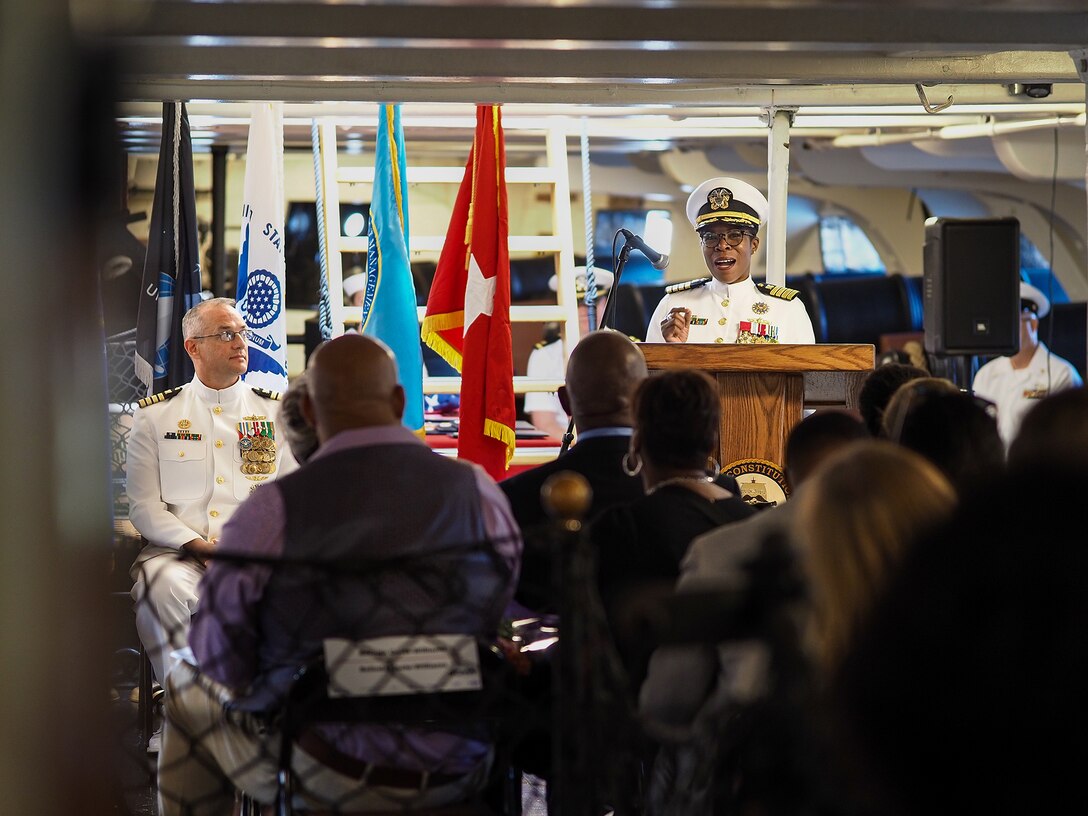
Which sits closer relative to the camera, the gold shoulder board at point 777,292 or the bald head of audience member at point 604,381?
the bald head of audience member at point 604,381

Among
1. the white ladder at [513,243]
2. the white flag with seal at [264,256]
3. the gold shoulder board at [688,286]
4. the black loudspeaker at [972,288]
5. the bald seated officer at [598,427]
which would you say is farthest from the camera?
the white ladder at [513,243]

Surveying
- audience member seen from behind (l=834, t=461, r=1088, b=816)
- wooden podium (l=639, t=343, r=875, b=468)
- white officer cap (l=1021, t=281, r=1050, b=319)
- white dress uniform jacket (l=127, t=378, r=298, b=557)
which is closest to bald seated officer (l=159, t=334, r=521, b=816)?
audience member seen from behind (l=834, t=461, r=1088, b=816)

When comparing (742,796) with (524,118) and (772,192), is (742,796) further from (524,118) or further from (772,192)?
(524,118)

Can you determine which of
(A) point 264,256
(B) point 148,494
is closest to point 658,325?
(A) point 264,256

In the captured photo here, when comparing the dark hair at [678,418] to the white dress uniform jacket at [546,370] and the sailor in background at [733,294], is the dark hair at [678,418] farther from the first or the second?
the white dress uniform jacket at [546,370]

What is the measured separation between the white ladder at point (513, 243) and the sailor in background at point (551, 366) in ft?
3.76

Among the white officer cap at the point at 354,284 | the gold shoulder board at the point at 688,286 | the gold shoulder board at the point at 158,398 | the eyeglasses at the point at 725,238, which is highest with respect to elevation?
the eyeglasses at the point at 725,238

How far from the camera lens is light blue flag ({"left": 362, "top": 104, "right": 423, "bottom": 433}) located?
5219mm

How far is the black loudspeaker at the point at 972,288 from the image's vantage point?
4.43 m

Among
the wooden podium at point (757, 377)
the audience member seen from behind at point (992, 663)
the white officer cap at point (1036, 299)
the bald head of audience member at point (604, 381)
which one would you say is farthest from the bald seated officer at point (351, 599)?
the white officer cap at point (1036, 299)

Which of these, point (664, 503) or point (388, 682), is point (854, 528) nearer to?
point (388, 682)

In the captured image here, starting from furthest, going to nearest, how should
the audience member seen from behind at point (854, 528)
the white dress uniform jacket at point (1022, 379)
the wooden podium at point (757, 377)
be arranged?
the white dress uniform jacket at point (1022, 379) → the wooden podium at point (757, 377) → the audience member seen from behind at point (854, 528)

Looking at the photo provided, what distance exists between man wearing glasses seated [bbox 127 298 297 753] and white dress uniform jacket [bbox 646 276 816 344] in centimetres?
155

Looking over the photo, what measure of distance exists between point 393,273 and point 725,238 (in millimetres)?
1346
